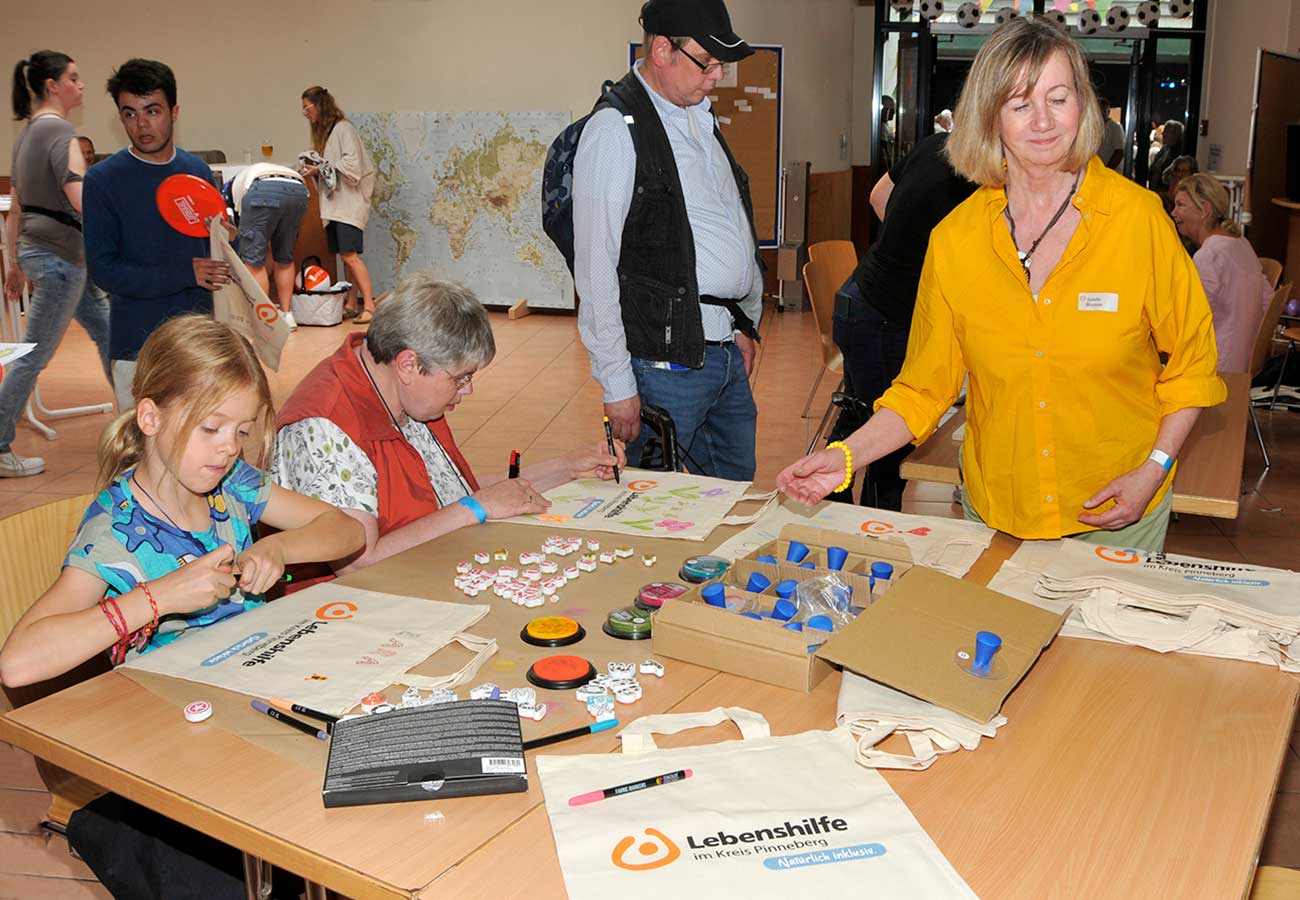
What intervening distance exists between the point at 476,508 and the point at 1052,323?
1.15 metres

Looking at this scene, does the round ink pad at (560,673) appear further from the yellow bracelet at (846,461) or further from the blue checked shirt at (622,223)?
the blue checked shirt at (622,223)

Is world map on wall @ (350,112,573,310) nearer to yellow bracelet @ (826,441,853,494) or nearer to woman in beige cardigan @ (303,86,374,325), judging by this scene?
woman in beige cardigan @ (303,86,374,325)

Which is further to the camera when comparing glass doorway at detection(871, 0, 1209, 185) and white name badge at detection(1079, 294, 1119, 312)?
glass doorway at detection(871, 0, 1209, 185)

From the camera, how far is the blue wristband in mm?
2375

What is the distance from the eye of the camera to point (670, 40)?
2.87 meters

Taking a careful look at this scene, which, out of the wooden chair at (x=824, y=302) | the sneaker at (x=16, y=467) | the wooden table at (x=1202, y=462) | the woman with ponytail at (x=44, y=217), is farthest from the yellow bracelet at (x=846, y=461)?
the sneaker at (x=16, y=467)

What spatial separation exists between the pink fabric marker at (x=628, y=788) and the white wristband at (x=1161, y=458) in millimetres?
1161

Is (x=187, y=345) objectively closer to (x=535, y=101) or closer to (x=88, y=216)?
(x=88, y=216)

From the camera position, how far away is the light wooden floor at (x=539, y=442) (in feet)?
8.96

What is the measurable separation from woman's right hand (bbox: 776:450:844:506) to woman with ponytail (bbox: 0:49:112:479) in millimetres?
3649

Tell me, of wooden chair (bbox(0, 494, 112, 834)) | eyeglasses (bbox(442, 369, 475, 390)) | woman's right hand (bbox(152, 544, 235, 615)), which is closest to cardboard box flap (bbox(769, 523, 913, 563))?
eyeglasses (bbox(442, 369, 475, 390))

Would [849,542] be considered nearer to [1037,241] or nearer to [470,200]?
[1037,241]

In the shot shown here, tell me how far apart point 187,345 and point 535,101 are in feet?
27.8

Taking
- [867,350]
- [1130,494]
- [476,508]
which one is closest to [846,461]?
[1130,494]
